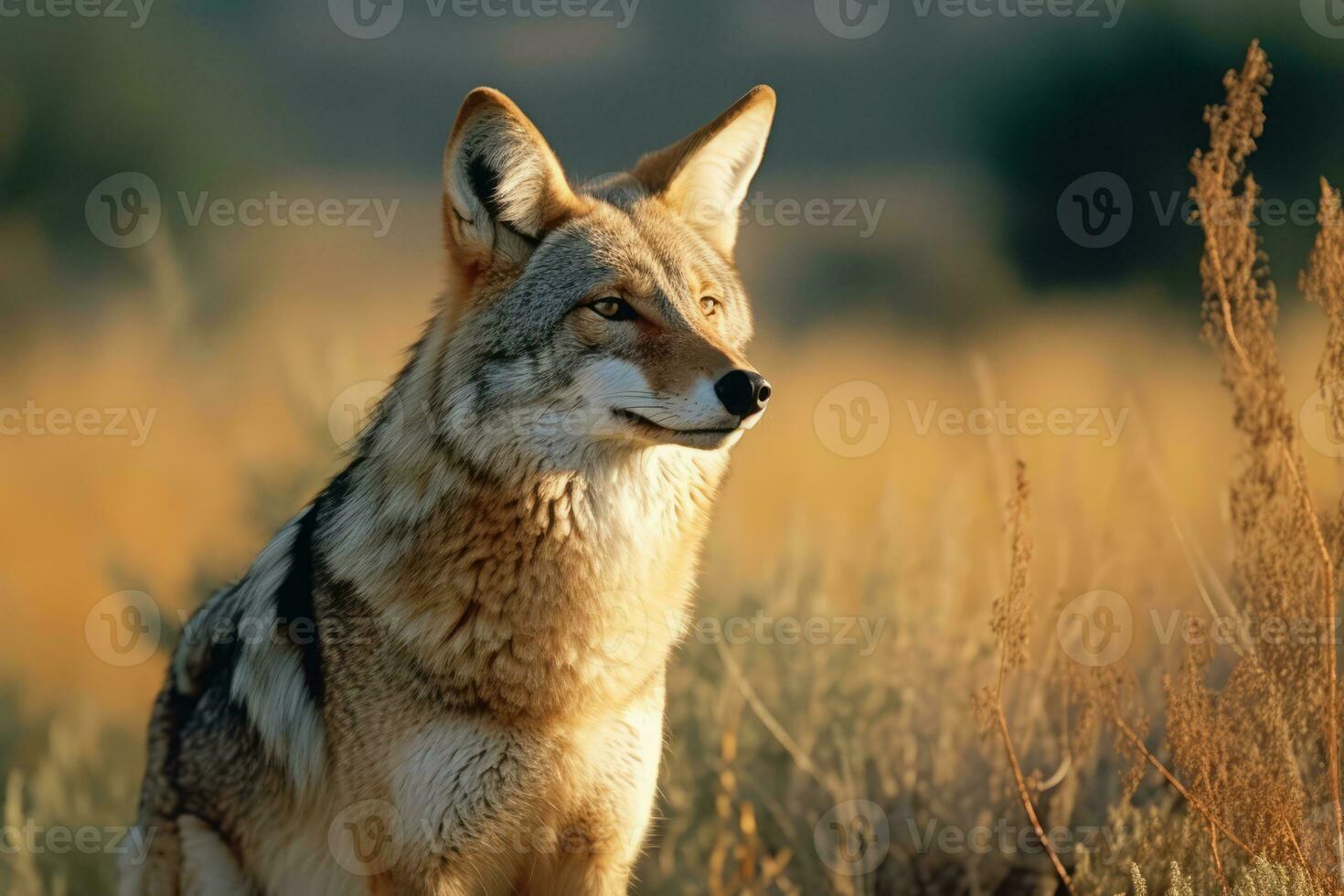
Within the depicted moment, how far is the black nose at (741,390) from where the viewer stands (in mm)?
3379

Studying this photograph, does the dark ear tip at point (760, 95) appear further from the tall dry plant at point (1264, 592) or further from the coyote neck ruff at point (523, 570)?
the tall dry plant at point (1264, 592)

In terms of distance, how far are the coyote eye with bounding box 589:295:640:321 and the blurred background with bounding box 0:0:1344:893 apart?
2.01ft

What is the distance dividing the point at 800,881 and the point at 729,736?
684mm

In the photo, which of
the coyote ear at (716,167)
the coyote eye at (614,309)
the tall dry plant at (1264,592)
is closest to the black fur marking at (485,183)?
the coyote eye at (614,309)

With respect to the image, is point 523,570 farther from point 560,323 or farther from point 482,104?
point 482,104

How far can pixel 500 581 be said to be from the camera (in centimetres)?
373

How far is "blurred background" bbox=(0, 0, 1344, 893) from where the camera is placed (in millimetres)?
5781

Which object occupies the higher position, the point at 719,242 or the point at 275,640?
the point at 719,242

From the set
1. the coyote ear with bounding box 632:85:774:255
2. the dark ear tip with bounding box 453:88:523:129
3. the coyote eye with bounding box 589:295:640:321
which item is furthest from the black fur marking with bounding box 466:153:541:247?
the coyote ear with bounding box 632:85:774:255

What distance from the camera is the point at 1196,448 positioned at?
7531 mm

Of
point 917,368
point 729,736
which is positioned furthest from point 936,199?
point 729,736

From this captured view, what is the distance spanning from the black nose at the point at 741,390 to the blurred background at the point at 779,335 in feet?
3.66

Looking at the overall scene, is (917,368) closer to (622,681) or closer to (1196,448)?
(1196,448)

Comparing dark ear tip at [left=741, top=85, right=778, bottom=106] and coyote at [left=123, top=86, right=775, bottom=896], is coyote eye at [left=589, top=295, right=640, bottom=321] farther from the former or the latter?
dark ear tip at [left=741, top=85, right=778, bottom=106]
